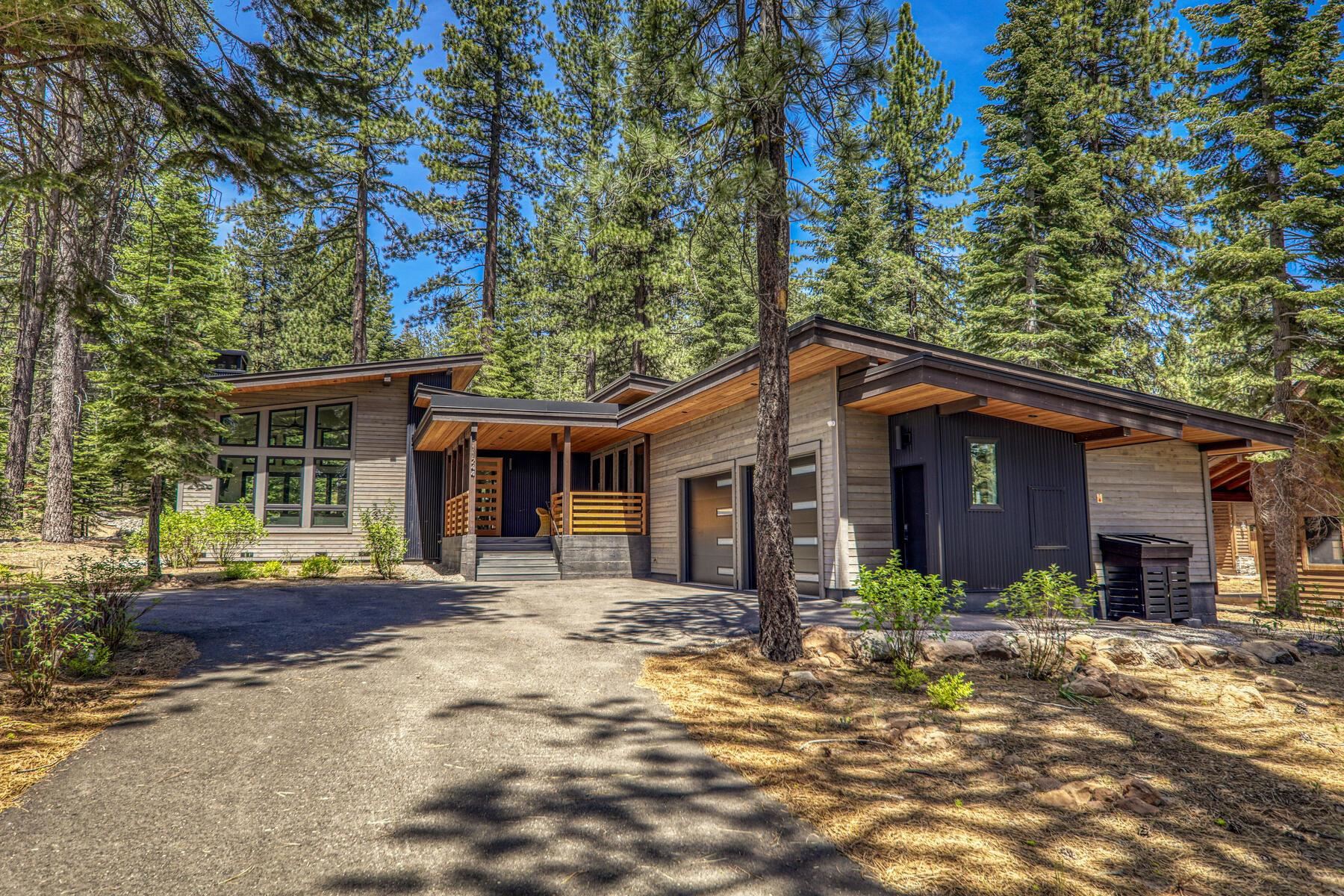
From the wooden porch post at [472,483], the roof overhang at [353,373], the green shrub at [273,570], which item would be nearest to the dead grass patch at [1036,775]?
the wooden porch post at [472,483]

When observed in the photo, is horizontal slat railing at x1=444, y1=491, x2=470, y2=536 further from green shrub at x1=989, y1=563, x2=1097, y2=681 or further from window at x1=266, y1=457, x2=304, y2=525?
green shrub at x1=989, y1=563, x2=1097, y2=681

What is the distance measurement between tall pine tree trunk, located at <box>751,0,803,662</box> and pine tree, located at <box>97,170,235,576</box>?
9.82 metres

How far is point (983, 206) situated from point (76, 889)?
20.0m

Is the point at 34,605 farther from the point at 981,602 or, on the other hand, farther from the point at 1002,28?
the point at 1002,28

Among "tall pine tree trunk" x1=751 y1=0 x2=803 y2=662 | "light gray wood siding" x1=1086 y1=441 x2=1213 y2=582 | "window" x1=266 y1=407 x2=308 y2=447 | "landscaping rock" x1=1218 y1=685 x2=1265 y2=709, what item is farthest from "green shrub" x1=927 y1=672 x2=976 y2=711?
"window" x1=266 y1=407 x2=308 y2=447

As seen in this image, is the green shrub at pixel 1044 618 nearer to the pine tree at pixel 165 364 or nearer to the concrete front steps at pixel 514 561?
the concrete front steps at pixel 514 561

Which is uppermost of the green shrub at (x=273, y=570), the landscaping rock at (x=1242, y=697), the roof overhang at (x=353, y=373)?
the roof overhang at (x=353, y=373)

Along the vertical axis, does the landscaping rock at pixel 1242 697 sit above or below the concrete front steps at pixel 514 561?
below

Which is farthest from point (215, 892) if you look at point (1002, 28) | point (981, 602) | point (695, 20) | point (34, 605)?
point (1002, 28)

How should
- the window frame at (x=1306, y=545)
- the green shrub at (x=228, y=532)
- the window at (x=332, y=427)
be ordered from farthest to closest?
1. the window at (x=332, y=427)
2. the green shrub at (x=228, y=532)
3. the window frame at (x=1306, y=545)

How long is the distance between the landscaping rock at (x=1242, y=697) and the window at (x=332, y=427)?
55.4 ft

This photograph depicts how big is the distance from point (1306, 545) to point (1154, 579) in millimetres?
9007

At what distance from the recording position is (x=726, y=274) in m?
24.8

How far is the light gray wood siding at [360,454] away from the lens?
1602cm
